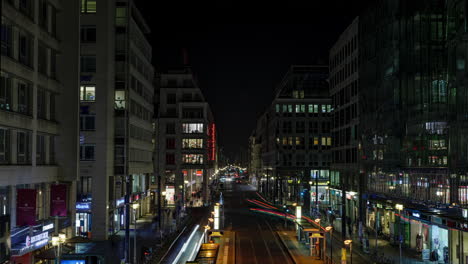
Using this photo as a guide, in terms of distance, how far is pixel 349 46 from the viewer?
7969cm

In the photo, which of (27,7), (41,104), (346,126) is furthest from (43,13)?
(346,126)

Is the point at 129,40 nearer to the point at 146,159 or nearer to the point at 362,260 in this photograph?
the point at 146,159

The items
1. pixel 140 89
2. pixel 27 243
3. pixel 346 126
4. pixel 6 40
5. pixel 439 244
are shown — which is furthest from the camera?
pixel 346 126

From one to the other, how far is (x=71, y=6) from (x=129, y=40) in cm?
2338

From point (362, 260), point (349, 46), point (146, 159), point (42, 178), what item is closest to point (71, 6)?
point (42, 178)

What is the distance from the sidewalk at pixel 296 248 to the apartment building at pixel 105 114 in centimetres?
1736

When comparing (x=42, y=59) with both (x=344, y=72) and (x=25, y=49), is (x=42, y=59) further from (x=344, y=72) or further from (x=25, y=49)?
(x=344, y=72)

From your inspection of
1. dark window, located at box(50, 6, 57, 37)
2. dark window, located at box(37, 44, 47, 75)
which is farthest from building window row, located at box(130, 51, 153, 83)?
dark window, located at box(37, 44, 47, 75)

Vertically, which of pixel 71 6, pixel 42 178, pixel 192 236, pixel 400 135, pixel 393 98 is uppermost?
pixel 71 6

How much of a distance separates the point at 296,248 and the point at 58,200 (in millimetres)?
23546

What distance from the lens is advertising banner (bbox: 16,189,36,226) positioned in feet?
111

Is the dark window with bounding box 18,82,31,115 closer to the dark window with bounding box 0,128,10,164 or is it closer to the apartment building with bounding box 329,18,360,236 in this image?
the dark window with bounding box 0,128,10,164

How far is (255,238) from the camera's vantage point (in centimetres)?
6191

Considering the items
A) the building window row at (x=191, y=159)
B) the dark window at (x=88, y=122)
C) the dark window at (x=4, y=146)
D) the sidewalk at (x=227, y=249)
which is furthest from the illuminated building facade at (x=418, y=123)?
the building window row at (x=191, y=159)
